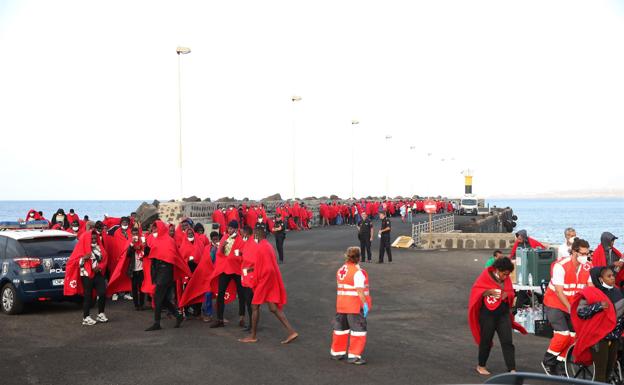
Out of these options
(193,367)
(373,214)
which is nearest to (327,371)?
(193,367)

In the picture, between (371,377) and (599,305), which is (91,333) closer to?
(371,377)

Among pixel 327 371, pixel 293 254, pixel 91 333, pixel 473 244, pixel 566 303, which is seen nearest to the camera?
pixel 566 303

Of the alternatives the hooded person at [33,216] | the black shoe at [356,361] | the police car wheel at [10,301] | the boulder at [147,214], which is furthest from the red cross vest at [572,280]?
the boulder at [147,214]

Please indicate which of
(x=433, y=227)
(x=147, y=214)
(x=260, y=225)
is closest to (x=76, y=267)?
(x=260, y=225)

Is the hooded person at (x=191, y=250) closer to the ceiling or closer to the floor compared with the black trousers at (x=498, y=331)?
closer to the ceiling

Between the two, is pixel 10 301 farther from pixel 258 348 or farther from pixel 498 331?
pixel 498 331

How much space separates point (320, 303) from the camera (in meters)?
14.7

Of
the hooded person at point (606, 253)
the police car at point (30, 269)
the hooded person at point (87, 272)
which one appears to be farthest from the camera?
the police car at point (30, 269)

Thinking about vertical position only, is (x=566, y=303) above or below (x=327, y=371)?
above

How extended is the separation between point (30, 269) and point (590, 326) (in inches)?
400

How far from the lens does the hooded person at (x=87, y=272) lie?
1210cm

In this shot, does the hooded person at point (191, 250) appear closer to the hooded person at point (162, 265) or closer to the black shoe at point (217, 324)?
the hooded person at point (162, 265)

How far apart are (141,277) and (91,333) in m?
2.72

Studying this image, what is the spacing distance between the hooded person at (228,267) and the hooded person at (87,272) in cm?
210
